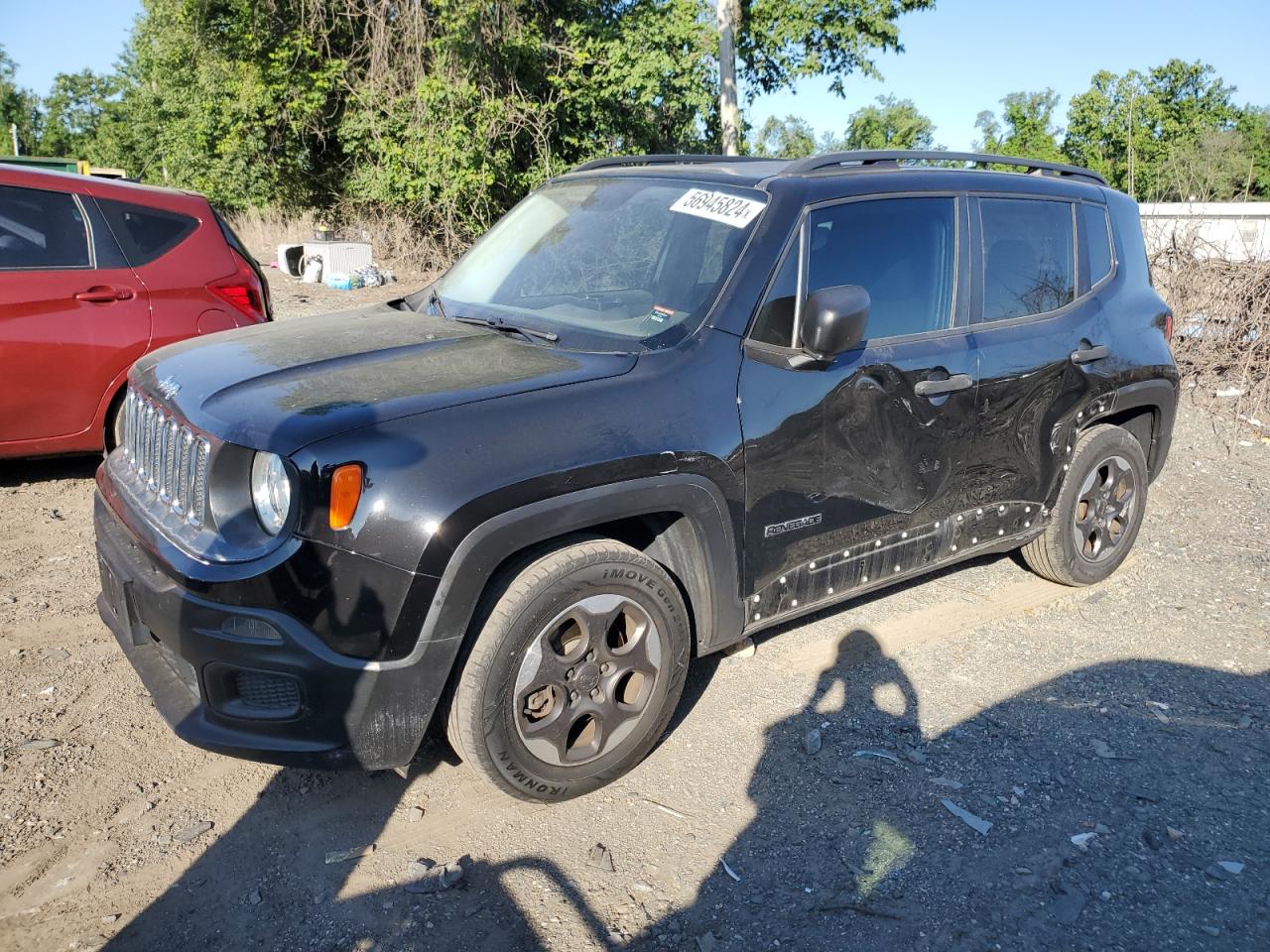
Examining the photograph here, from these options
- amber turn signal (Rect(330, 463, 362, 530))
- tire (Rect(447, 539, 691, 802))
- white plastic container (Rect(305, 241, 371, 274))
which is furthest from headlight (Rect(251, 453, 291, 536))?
white plastic container (Rect(305, 241, 371, 274))

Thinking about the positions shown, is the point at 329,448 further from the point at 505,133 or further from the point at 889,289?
the point at 505,133

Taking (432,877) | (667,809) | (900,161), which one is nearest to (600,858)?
(667,809)

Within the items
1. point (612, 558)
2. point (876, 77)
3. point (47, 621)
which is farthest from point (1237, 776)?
point (876, 77)

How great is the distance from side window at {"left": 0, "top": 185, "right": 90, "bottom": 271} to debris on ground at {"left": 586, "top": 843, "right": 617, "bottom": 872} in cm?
463

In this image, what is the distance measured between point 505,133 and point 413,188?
1836 mm

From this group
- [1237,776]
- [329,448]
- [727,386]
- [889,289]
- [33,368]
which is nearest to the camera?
[329,448]

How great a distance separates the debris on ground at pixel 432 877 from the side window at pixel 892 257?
2195 mm

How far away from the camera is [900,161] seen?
4.15 metres

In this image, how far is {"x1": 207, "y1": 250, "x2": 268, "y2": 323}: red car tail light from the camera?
6031 mm

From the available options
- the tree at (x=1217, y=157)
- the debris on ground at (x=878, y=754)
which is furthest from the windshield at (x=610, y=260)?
the tree at (x=1217, y=157)

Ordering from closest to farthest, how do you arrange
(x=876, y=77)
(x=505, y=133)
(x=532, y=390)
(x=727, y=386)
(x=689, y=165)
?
(x=532, y=390)
(x=727, y=386)
(x=689, y=165)
(x=505, y=133)
(x=876, y=77)

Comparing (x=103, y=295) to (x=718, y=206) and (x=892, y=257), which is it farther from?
(x=892, y=257)

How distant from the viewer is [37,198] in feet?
18.4

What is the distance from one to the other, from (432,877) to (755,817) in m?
1.02
